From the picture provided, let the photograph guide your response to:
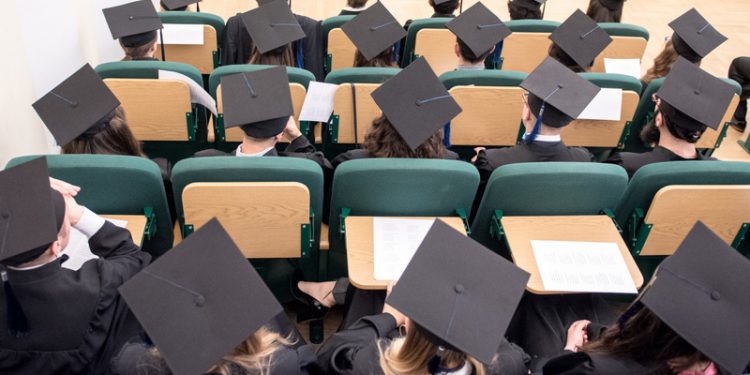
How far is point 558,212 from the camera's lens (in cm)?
250

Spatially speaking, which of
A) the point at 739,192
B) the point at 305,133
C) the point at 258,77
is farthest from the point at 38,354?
Result: the point at 739,192

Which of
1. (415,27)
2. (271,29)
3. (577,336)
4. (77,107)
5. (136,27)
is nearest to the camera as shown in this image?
(577,336)

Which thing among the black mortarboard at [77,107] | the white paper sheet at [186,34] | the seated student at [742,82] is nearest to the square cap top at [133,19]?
the white paper sheet at [186,34]

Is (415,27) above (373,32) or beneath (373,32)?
beneath

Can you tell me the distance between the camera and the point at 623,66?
4.15 metres

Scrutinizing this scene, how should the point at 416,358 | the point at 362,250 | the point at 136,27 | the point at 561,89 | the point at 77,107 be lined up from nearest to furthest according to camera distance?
1. the point at 416,358
2. the point at 362,250
3. the point at 77,107
4. the point at 561,89
5. the point at 136,27

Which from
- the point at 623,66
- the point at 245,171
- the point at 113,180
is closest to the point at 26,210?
the point at 113,180

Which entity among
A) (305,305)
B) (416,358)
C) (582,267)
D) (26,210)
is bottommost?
(305,305)

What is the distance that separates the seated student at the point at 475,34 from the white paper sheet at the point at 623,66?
0.92 metres

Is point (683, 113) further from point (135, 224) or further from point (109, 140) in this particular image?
point (109, 140)

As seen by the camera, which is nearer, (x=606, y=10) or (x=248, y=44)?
(x=248, y=44)

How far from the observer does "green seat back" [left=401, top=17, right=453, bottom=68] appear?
4.40m

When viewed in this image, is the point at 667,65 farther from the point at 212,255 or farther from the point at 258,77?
the point at 212,255

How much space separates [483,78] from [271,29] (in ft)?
4.67
